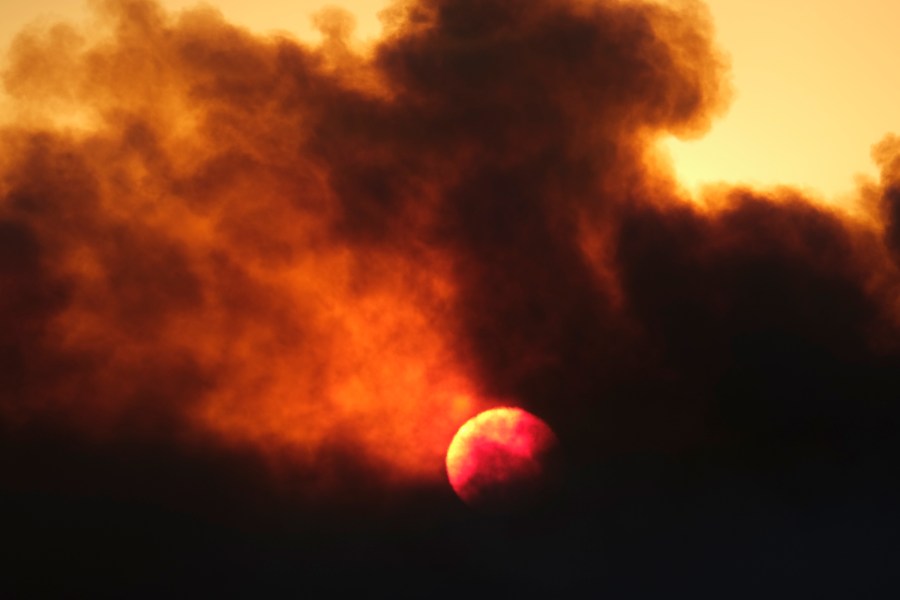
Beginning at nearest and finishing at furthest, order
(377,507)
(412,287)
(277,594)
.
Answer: (277,594) < (377,507) < (412,287)

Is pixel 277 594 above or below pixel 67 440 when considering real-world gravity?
below

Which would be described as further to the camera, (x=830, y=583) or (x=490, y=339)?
(x=490, y=339)

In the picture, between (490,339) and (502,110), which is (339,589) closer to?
(490,339)

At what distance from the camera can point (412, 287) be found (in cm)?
2327

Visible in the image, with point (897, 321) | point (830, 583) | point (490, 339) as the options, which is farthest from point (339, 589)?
point (897, 321)

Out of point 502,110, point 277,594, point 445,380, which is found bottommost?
point 277,594

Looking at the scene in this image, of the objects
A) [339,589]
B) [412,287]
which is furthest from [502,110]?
[339,589]

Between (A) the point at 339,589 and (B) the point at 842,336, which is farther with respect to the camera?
(B) the point at 842,336

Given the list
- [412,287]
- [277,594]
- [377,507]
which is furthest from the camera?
[412,287]

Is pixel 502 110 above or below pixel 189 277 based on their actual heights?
above

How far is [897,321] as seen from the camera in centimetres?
2388

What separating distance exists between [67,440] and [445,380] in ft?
31.7

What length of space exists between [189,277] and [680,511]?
14.3 meters

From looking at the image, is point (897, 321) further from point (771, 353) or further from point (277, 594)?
point (277, 594)
